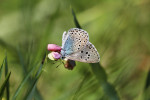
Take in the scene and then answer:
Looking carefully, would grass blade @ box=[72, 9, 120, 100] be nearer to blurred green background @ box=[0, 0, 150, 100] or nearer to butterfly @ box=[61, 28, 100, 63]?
butterfly @ box=[61, 28, 100, 63]

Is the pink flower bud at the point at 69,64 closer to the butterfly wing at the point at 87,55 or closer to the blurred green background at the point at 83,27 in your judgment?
the butterfly wing at the point at 87,55

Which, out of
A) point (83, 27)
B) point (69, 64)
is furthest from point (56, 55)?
point (83, 27)

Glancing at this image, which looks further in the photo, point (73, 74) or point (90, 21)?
point (90, 21)

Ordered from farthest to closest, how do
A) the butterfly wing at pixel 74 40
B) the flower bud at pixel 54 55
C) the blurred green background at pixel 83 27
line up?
the blurred green background at pixel 83 27
the butterfly wing at pixel 74 40
the flower bud at pixel 54 55

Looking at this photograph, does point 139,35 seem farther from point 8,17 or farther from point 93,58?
point 93,58

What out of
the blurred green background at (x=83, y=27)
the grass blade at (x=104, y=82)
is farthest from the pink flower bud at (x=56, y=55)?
the blurred green background at (x=83, y=27)

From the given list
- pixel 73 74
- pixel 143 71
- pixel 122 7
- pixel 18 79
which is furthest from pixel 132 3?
pixel 18 79

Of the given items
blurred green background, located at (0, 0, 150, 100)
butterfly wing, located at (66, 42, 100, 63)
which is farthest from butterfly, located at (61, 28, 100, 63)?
blurred green background, located at (0, 0, 150, 100)

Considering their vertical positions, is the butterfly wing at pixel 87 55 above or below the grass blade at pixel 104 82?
above
